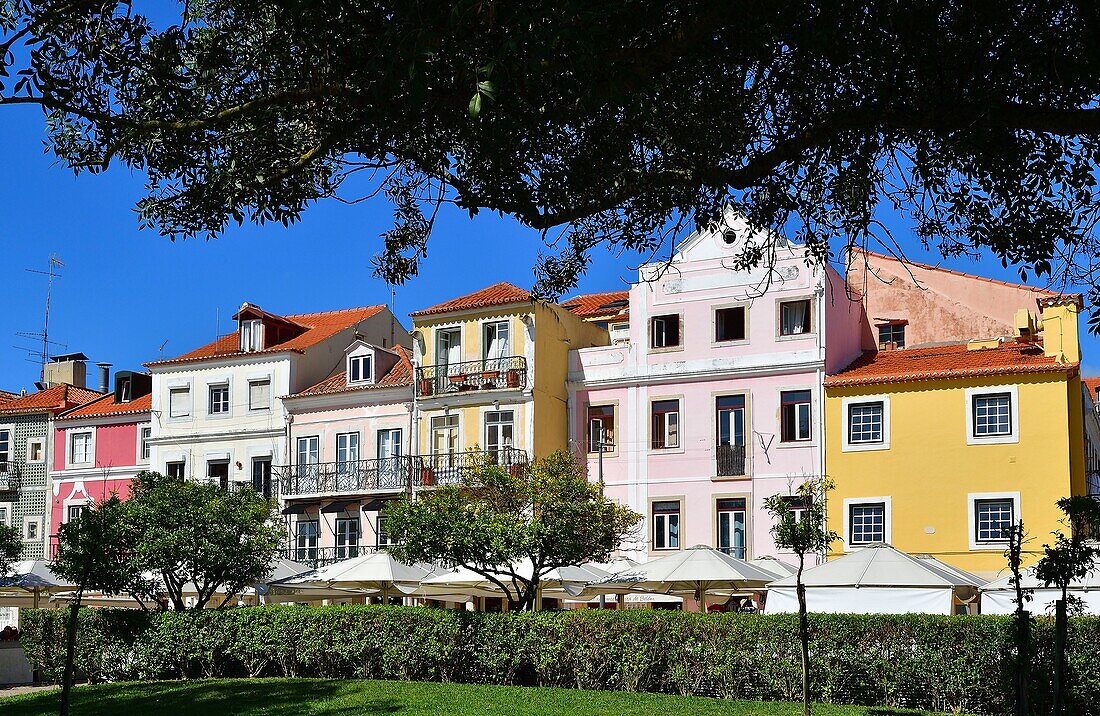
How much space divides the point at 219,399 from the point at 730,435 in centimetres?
1910

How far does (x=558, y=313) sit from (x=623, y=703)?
21103 millimetres

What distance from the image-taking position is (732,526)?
37.2 meters

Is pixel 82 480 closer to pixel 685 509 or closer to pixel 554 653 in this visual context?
pixel 685 509

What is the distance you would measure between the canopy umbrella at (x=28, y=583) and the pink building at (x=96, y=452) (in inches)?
325

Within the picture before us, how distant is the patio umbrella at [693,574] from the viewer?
28.2m

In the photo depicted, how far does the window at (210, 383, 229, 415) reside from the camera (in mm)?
47050

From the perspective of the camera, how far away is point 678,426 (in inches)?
1522

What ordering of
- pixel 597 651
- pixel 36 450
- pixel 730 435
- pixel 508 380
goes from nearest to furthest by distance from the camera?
pixel 597 651 → pixel 730 435 → pixel 508 380 → pixel 36 450

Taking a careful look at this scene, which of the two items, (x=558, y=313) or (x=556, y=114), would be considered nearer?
(x=556, y=114)

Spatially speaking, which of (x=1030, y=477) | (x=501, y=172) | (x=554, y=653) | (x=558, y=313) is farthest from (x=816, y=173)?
(x=558, y=313)

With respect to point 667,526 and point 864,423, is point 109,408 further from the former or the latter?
point 864,423

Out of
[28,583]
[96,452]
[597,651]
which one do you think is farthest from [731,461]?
[96,452]

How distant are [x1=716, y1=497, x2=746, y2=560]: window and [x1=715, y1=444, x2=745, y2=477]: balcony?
2.34 feet

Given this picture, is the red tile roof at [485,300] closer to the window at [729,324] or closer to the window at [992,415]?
the window at [729,324]
